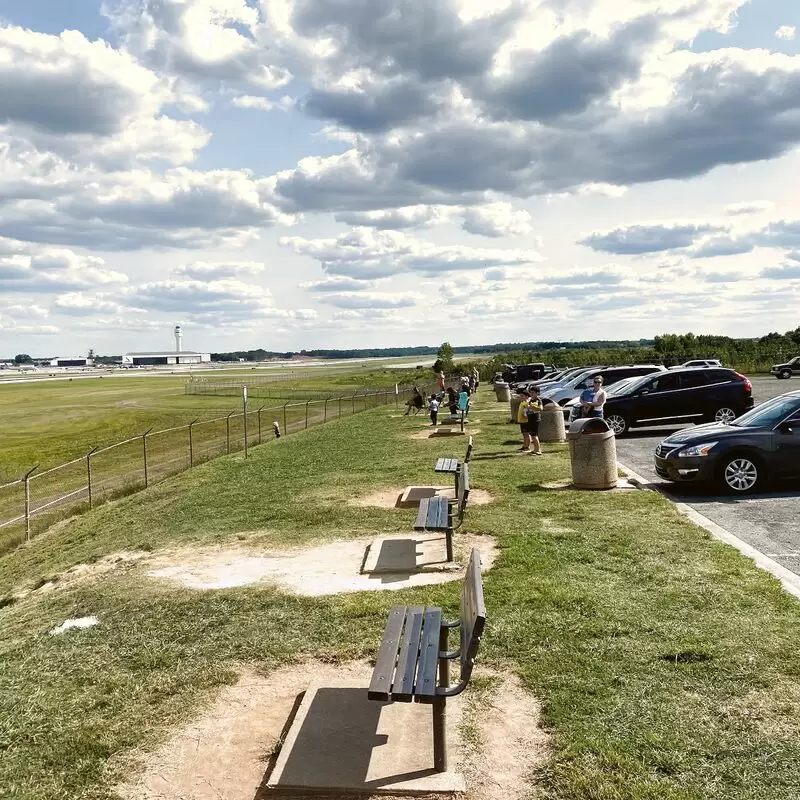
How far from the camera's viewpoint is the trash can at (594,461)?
1220cm

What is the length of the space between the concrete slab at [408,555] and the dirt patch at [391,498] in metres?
2.05

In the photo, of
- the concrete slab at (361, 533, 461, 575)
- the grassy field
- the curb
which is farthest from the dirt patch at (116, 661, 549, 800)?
the grassy field

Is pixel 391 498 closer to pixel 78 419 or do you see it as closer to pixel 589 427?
pixel 589 427

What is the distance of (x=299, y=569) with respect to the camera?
27.6 ft

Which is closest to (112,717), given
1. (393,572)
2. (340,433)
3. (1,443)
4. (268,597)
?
(268,597)

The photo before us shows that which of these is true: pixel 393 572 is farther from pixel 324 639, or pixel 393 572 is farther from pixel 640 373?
pixel 640 373

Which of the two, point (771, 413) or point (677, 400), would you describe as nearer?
point (771, 413)

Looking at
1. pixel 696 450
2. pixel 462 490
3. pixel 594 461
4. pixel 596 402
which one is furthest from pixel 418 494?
pixel 596 402

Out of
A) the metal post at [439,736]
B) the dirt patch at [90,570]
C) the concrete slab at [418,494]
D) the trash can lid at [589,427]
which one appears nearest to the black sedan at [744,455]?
the trash can lid at [589,427]

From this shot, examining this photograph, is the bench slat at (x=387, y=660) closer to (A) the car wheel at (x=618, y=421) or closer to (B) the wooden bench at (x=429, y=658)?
(B) the wooden bench at (x=429, y=658)

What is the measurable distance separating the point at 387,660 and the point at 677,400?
1797 cm

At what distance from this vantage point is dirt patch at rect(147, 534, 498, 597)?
25.4 feet

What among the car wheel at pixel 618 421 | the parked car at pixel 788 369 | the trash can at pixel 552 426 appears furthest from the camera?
the parked car at pixel 788 369

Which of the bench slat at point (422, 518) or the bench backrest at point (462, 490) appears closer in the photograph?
the bench slat at point (422, 518)
